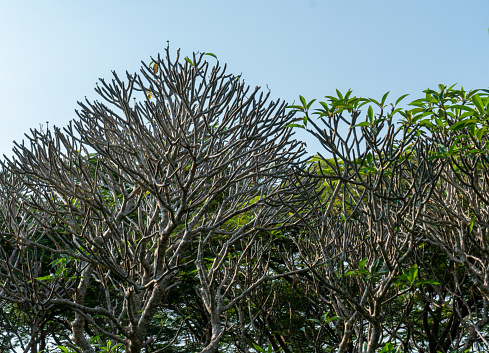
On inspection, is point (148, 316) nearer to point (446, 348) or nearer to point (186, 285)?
point (186, 285)

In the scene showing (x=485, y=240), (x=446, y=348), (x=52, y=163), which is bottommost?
(x=446, y=348)

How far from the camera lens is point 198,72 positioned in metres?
5.91

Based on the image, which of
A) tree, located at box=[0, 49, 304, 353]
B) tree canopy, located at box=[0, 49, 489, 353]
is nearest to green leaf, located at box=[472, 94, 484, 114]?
tree canopy, located at box=[0, 49, 489, 353]

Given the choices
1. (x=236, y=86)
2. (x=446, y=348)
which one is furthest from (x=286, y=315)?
(x=236, y=86)

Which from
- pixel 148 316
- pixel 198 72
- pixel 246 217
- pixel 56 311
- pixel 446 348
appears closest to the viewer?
pixel 148 316

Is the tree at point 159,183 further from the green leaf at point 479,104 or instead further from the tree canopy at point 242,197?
the green leaf at point 479,104

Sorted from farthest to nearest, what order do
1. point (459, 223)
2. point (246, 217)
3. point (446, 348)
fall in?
point (446, 348) < point (246, 217) < point (459, 223)

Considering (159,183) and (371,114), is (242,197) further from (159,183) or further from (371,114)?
(371,114)

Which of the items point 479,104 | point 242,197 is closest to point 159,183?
point 242,197

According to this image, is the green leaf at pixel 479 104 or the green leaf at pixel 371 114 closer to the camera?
the green leaf at pixel 479 104

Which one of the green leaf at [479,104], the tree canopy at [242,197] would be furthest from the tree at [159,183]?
the green leaf at [479,104]

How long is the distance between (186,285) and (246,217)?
3267 mm

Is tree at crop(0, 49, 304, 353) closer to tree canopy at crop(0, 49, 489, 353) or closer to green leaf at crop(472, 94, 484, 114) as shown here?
tree canopy at crop(0, 49, 489, 353)

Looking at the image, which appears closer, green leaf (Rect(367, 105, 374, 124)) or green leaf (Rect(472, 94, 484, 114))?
green leaf (Rect(472, 94, 484, 114))
